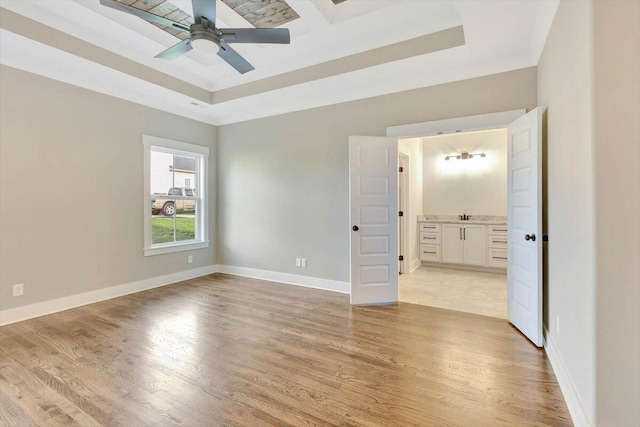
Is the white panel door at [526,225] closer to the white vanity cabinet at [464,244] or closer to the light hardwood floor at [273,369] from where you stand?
the light hardwood floor at [273,369]

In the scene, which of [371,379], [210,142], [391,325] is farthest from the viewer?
[210,142]

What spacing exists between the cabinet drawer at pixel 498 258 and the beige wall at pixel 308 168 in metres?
3.01

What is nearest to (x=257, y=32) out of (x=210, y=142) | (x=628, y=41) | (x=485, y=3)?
(x=485, y=3)

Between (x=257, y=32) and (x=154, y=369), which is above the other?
(x=257, y=32)

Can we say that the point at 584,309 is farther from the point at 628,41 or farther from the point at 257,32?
the point at 257,32

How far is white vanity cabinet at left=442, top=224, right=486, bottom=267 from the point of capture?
550 centimetres

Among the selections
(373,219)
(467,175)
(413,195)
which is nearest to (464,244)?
(413,195)

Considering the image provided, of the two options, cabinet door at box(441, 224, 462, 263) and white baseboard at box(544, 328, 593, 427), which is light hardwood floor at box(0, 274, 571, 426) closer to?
white baseboard at box(544, 328, 593, 427)

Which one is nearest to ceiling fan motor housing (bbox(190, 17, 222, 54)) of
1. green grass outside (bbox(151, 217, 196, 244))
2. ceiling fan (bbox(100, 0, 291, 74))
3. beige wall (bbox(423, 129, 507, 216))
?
ceiling fan (bbox(100, 0, 291, 74))

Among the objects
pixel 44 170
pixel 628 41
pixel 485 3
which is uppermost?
pixel 485 3

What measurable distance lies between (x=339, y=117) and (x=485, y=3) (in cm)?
222

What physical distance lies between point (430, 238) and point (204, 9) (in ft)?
17.7

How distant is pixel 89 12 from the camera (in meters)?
2.88

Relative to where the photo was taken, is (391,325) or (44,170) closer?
(391,325)
